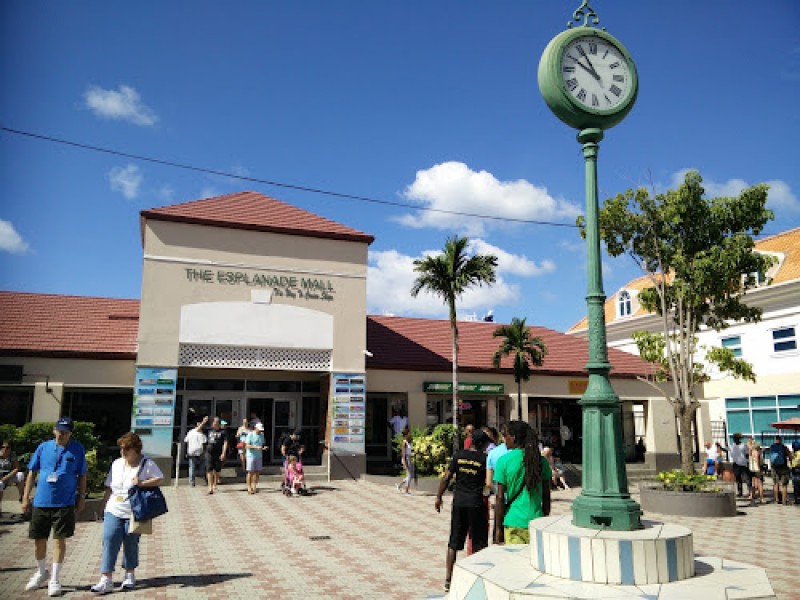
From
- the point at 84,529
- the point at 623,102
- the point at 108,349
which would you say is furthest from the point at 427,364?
the point at 623,102

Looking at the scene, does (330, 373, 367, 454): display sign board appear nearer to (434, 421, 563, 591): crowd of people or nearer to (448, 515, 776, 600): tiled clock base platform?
(434, 421, 563, 591): crowd of people

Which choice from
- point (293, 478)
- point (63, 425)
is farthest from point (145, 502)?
point (293, 478)

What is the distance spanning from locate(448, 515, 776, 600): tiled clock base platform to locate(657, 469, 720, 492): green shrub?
8.98 m

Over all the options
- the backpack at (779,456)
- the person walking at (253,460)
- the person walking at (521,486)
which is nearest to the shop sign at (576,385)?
the backpack at (779,456)

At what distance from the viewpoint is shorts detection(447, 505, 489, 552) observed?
21.4 ft

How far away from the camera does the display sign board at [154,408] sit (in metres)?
16.3

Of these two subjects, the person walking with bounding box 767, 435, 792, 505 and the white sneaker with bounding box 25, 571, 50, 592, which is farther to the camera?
the person walking with bounding box 767, 435, 792, 505

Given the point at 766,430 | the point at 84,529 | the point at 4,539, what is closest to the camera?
the point at 4,539

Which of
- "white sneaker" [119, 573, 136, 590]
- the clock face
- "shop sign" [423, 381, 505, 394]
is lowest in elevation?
"white sneaker" [119, 573, 136, 590]

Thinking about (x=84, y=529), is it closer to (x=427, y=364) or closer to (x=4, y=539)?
(x=4, y=539)

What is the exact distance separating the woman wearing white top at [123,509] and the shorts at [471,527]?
3380 millimetres

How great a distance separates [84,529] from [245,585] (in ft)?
16.7

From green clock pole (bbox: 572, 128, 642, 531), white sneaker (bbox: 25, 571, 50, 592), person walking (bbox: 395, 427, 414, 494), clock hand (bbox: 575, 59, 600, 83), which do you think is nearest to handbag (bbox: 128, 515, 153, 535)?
white sneaker (bbox: 25, 571, 50, 592)

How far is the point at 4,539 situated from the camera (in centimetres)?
945
